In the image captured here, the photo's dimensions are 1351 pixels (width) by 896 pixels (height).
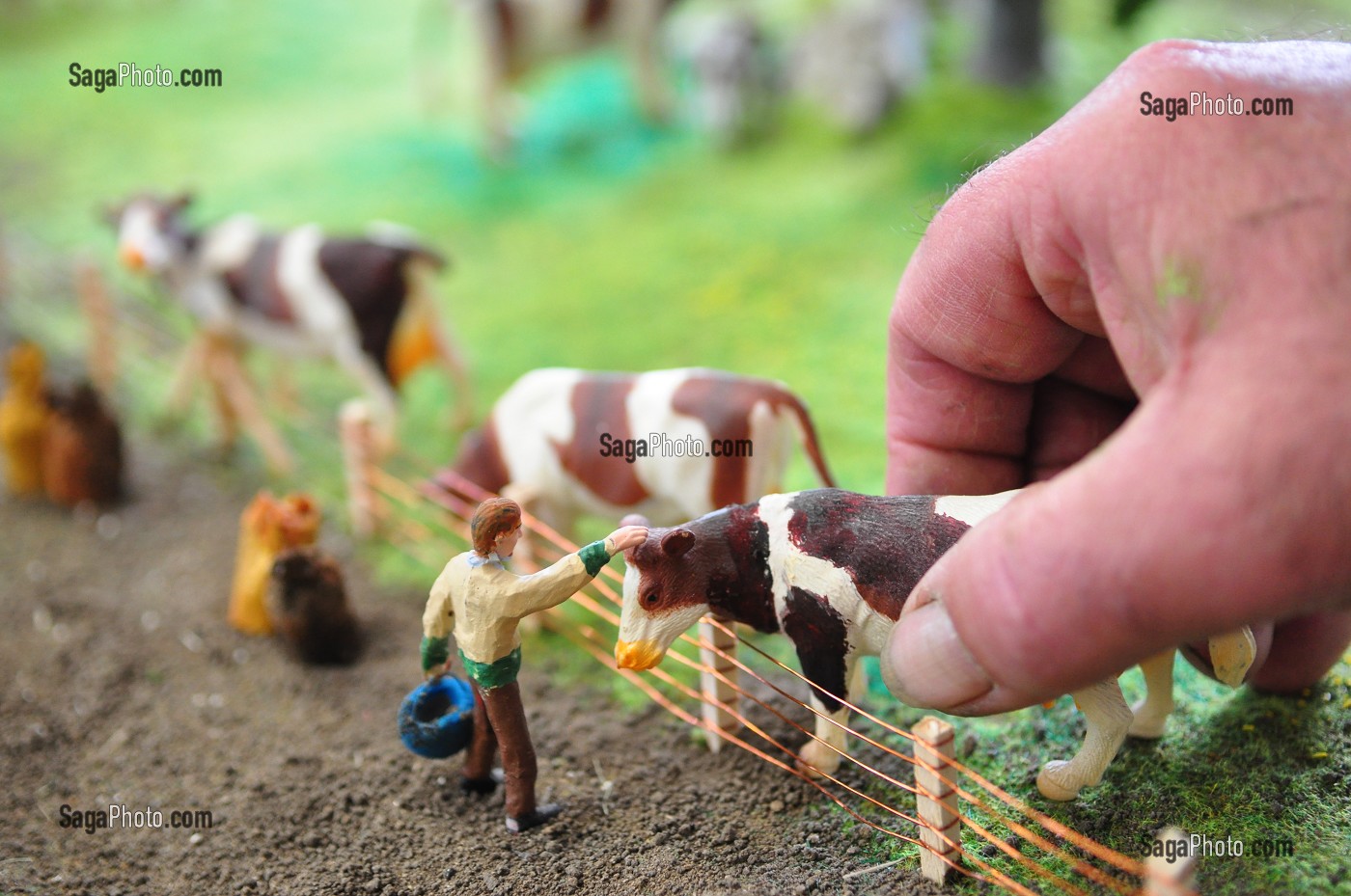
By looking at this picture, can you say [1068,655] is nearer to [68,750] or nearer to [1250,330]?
[1250,330]

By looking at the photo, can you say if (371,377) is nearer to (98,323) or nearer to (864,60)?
(98,323)

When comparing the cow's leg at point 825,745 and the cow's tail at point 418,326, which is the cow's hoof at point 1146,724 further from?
the cow's tail at point 418,326

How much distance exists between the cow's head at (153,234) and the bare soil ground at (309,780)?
4.68 feet

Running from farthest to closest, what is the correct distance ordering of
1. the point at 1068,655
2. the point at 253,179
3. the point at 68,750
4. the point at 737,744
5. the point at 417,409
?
the point at 253,179, the point at 417,409, the point at 68,750, the point at 737,744, the point at 1068,655

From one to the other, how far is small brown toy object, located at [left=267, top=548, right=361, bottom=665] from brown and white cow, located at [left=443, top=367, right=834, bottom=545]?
54 centimetres

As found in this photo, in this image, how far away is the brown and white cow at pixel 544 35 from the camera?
676 cm

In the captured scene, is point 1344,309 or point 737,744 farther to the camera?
point 737,744

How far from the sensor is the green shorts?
2.44m

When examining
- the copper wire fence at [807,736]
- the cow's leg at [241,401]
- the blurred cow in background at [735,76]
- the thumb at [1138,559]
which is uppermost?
the blurred cow in background at [735,76]

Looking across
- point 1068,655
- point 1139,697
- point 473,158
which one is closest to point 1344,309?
point 1068,655

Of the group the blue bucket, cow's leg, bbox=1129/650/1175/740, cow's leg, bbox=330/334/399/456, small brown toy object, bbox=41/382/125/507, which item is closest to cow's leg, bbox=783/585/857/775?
cow's leg, bbox=1129/650/1175/740

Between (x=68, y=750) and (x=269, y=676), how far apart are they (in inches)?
→ 22.3

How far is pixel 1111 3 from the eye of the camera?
13.7ft

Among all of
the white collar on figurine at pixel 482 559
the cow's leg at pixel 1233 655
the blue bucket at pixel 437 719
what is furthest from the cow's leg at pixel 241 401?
the cow's leg at pixel 1233 655
